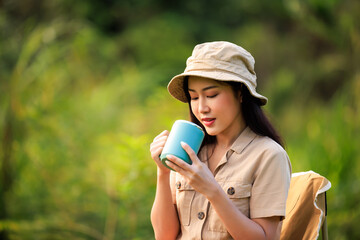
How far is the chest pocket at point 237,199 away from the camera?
204 centimetres

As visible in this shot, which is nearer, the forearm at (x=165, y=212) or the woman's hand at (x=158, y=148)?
the woman's hand at (x=158, y=148)

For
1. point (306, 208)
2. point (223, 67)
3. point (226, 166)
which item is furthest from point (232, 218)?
point (223, 67)

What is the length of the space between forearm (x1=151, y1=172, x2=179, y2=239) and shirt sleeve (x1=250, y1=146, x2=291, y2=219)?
40 centimetres

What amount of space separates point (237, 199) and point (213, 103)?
1.42 feet

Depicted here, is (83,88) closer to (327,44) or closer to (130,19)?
(130,19)

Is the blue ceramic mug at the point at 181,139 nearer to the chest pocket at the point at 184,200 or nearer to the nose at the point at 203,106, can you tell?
the nose at the point at 203,106

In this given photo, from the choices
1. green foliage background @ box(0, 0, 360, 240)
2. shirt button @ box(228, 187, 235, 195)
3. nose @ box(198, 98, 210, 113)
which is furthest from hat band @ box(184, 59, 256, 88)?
green foliage background @ box(0, 0, 360, 240)

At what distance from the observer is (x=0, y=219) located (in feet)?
15.2

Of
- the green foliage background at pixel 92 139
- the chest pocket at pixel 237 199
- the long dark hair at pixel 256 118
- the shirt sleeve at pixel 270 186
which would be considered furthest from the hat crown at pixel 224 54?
the green foliage background at pixel 92 139

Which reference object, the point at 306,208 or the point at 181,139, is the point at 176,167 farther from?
the point at 306,208

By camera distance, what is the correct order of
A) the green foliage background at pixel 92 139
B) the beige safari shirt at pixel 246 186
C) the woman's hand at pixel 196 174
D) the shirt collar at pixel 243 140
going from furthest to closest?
the green foliage background at pixel 92 139 → the shirt collar at pixel 243 140 → the beige safari shirt at pixel 246 186 → the woman's hand at pixel 196 174

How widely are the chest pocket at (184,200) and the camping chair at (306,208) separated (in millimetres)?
500

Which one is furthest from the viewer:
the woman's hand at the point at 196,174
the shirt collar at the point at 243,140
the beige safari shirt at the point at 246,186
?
the shirt collar at the point at 243,140

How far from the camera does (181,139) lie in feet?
6.43
